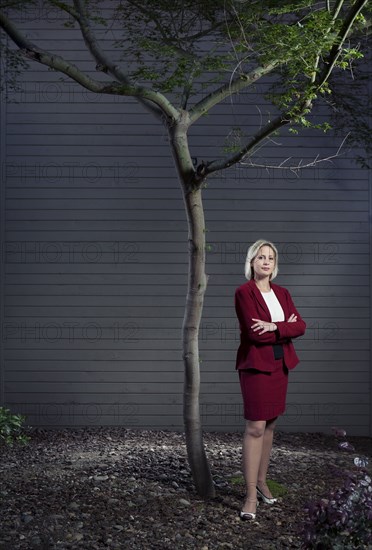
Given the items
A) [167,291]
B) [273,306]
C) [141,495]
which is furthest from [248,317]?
[167,291]

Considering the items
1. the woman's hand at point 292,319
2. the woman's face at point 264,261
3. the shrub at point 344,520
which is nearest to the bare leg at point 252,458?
the woman's hand at point 292,319

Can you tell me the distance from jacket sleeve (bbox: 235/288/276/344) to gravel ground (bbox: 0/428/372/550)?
1097 millimetres

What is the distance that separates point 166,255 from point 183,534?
3.64 metres

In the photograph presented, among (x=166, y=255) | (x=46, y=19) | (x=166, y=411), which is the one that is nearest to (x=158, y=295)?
(x=166, y=255)

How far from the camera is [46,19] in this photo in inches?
→ 318

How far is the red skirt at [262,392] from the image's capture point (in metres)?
5.05

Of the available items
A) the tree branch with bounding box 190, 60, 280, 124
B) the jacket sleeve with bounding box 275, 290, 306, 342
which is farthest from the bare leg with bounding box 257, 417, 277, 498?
the tree branch with bounding box 190, 60, 280, 124

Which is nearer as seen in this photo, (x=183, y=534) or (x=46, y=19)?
(x=183, y=534)

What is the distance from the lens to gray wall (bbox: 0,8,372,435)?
802 cm

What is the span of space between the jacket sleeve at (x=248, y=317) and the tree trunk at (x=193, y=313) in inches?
19.7

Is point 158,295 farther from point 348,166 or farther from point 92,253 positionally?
point 348,166

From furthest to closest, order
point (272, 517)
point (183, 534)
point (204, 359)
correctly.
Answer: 1. point (204, 359)
2. point (272, 517)
3. point (183, 534)

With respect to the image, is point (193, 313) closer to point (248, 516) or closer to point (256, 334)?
point (256, 334)

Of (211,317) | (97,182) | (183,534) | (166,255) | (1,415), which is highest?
(97,182)
